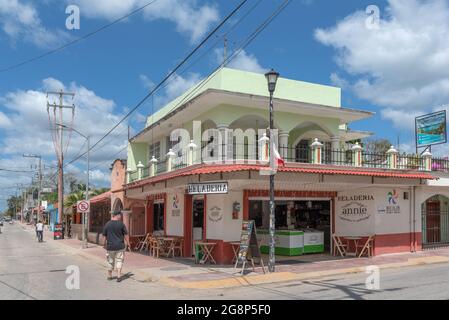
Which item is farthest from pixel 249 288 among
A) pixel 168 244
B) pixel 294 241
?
pixel 168 244

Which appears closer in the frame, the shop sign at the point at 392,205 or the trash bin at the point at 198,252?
the trash bin at the point at 198,252

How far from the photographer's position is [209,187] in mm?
15016

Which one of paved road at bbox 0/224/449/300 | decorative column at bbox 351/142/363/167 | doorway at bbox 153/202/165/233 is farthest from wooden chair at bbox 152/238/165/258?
decorative column at bbox 351/142/363/167

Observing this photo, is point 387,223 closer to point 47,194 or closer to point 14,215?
point 47,194

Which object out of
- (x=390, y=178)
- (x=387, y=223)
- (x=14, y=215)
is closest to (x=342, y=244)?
(x=387, y=223)

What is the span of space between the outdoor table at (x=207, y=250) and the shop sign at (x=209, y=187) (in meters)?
2.03

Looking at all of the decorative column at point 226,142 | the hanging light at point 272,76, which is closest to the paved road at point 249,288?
the hanging light at point 272,76

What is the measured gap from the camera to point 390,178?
1850cm

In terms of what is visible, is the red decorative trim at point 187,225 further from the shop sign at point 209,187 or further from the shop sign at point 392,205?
the shop sign at point 392,205

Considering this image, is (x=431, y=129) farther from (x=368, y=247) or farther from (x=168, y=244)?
(x=168, y=244)

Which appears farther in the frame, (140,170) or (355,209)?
(140,170)

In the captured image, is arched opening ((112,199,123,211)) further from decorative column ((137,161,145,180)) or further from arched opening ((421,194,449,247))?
arched opening ((421,194,449,247))

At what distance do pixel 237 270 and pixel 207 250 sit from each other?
6.45 ft

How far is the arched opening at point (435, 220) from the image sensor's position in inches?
900
